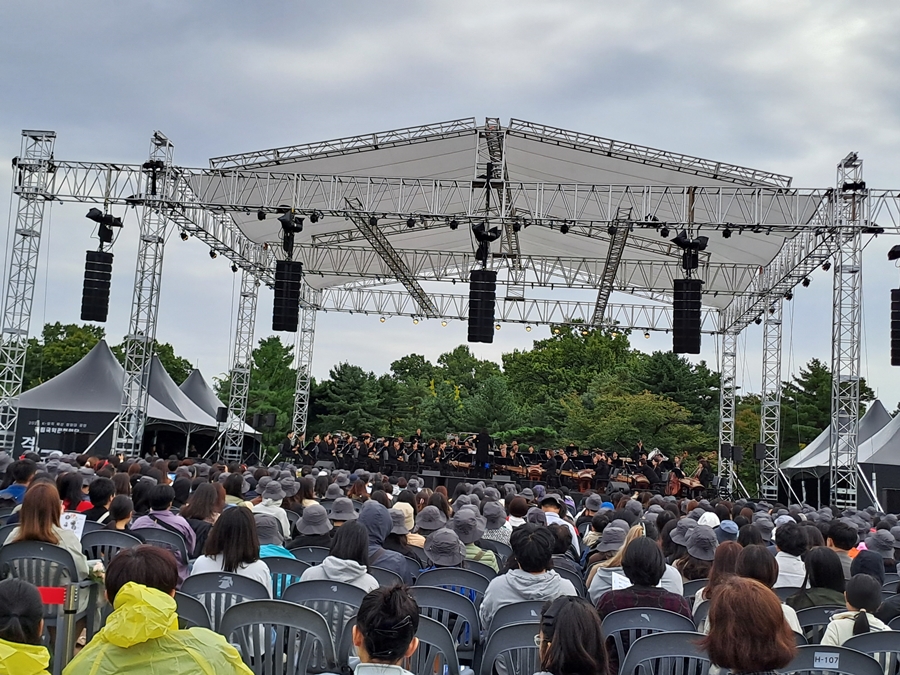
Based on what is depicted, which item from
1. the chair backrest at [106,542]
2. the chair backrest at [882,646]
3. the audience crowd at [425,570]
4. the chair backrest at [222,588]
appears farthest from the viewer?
the chair backrest at [106,542]

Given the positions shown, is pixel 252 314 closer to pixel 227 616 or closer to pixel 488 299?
pixel 488 299

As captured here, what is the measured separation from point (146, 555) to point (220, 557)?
5.40 ft

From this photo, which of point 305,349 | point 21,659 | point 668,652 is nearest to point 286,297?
point 305,349

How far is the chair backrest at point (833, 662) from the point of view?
11.0ft

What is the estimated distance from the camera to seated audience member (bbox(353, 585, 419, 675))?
2.91 metres

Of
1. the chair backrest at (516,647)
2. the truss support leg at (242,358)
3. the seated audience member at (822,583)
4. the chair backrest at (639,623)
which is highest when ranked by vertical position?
the truss support leg at (242,358)

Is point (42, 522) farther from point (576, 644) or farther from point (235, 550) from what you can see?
point (576, 644)

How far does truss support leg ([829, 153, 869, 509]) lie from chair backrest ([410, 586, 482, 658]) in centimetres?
1425

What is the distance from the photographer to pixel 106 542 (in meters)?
5.67

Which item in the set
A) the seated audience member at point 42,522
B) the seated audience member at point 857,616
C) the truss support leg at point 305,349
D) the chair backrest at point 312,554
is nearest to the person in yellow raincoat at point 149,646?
the seated audience member at point 42,522

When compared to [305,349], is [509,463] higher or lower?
lower

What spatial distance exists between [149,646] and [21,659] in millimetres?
358

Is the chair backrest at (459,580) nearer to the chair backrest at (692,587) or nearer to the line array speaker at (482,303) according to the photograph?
the chair backrest at (692,587)

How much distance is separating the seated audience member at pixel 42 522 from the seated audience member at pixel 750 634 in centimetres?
347
